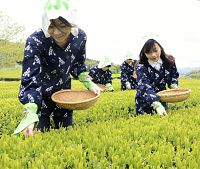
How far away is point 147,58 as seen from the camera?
556cm

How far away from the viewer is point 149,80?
18.2 ft

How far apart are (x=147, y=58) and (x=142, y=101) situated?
62cm

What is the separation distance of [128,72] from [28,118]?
9.16 meters

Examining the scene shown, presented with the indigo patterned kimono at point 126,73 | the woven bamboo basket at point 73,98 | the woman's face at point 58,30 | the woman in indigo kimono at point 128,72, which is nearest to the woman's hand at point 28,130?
the woven bamboo basket at point 73,98

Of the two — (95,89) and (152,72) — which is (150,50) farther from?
(95,89)

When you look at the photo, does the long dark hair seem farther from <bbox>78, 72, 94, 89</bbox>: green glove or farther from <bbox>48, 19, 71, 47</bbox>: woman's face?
<bbox>48, 19, 71, 47</bbox>: woman's face

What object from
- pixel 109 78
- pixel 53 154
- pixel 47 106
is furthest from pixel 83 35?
pixel 109 78

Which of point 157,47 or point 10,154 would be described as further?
point 157,47

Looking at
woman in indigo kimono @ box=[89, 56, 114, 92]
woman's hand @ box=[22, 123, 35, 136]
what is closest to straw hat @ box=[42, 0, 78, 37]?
woman's hand @ box=[22, 123, 35, 136]

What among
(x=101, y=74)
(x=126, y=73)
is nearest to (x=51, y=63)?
(x=101, y=74)

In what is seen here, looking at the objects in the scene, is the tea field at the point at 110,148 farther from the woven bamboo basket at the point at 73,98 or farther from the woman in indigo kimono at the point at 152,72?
the woman in indigo kimono at the point at 152,72

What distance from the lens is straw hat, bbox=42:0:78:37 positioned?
311 centimetres

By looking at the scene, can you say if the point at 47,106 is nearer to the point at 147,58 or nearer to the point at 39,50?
the point at 39,50

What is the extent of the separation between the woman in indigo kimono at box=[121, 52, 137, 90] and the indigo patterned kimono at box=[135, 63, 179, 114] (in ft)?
18.9
